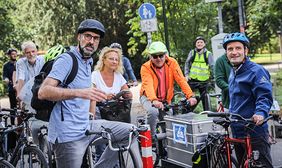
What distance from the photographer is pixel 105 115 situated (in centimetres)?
698

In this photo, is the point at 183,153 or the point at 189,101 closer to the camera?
the point at 183,153

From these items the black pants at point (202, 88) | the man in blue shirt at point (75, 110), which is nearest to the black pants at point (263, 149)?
the man in blue shirt at point (75, 110)

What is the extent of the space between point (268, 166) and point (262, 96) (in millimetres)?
640

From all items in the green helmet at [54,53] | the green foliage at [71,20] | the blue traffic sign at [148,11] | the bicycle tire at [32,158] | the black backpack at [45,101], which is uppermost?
the green foliage at [71,20]

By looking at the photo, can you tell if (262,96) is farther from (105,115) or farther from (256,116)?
(105,115)

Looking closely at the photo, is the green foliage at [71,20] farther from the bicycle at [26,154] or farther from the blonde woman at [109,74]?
the bicycle at [26,154]

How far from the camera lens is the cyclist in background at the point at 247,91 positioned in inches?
179

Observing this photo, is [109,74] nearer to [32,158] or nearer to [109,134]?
[32,158]

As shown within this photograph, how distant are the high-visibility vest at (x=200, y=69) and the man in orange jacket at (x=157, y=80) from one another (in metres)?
3.74

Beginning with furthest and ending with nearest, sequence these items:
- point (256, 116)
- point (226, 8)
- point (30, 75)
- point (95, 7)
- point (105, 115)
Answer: point (226, 8)
point (95, 7)
point (30, 75)
point (105, 115)
point (256, 116)

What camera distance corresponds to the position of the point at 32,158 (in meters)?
6.27

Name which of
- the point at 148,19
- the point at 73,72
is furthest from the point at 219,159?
the point at 148,19

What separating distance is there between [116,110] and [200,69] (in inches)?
171

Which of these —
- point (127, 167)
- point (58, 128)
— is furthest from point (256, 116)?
point (58, 128)
